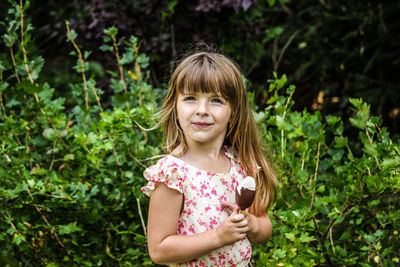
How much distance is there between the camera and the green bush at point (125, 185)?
2.22 meters

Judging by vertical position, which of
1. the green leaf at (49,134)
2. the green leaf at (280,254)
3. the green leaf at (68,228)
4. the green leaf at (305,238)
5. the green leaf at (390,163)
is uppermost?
the green leaf at (390,163)

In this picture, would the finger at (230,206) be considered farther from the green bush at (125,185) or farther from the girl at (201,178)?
the green bush at (125,185)

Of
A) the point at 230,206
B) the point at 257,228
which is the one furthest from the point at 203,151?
the point at 257,228

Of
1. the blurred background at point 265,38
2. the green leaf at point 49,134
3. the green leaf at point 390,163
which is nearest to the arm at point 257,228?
the green leaf at point 390,163

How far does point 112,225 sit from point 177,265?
0.83 metres

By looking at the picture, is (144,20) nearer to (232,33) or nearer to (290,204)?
(232,33)

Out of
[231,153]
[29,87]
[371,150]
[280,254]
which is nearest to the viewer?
[231,153]

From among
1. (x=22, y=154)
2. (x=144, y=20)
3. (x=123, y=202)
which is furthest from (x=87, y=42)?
(x=123, y=202)

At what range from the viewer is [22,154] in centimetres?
256

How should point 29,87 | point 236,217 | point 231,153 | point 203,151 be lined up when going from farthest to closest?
point 29,87, point 231,153, point 203,151, point 236,217

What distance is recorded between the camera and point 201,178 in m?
1.71

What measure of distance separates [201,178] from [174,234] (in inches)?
8.5

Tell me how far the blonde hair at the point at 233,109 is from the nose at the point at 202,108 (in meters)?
0.04

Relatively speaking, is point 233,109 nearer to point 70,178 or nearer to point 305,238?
point 305,238
